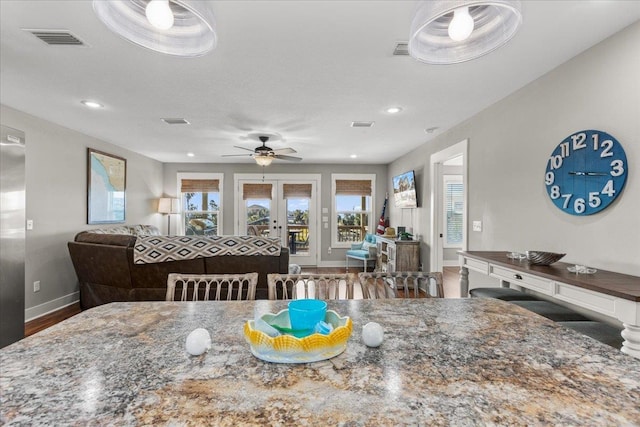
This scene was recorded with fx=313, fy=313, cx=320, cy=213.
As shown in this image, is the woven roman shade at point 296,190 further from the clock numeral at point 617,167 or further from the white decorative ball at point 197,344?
the white decorative ball at point 197,344

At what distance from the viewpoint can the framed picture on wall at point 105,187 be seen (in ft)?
15.1

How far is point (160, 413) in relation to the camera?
2.07ft

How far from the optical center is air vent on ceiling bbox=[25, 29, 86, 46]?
1950 mm

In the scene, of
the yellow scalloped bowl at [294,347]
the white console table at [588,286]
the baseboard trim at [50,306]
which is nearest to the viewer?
the yellow scalloped bowl at [294,347]

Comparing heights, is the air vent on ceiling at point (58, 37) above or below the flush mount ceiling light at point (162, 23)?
above

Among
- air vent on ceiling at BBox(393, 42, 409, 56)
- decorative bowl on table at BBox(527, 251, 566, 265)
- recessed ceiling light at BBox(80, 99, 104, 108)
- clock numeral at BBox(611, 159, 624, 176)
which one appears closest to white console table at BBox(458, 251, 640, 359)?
decorative bowl on table at BBox(527, 251, 566, 265)

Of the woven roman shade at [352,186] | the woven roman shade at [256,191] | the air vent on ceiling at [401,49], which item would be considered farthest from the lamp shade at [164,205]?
the air vent on ceiling at [401,49]

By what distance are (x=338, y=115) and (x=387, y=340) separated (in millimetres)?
2997

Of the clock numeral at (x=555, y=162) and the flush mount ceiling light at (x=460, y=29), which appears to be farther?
the clock numeral at (x=555, y=162)

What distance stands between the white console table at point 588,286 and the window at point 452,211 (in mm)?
5137

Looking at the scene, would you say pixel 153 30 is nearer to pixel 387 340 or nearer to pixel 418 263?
pixel 387 340

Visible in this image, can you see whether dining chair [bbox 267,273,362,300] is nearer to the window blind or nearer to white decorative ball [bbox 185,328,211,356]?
white decorative ball [bbox 185,328,211,356]

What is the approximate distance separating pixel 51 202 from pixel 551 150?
5.39 meters

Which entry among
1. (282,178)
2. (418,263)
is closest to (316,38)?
(418,263)
